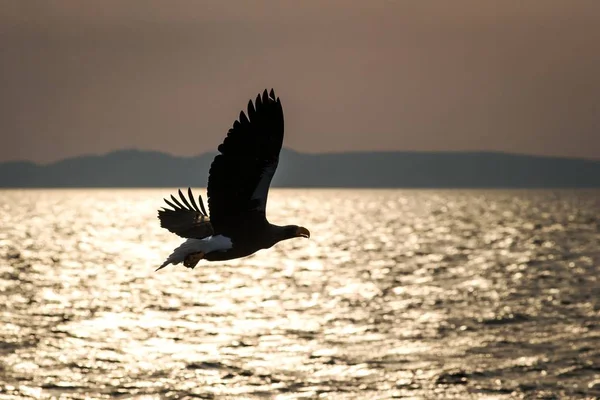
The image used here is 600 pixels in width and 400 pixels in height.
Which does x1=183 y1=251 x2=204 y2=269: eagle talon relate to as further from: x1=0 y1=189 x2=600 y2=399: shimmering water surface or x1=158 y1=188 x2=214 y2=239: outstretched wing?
x1=0 y1=189 x2=600 y2=399: shimmering water surface

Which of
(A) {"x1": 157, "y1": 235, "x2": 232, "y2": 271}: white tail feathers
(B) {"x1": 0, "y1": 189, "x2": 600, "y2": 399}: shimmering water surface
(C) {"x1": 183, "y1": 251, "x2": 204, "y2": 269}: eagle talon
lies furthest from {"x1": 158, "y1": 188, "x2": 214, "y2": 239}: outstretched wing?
(B) {"x1": 0, "y1": 189, "x2": 600, "y2": 399}: shimmering water surface

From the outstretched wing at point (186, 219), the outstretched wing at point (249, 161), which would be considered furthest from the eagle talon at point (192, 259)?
the outstretched wing at point (186, 219)

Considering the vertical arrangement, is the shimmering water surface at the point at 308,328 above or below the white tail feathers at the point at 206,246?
below

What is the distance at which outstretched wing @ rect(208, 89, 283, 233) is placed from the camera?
15578mm

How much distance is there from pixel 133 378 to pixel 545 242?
11240 centimetres

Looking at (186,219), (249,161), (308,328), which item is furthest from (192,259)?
(308,328)

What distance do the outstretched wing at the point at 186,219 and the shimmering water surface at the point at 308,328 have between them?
27597mm

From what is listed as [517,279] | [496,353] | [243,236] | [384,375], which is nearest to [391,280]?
[517,279]

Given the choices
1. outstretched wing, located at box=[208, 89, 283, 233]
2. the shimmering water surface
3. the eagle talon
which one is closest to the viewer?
outstretched wing, located at box=[208, 89, 283, 233]

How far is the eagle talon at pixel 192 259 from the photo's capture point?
629 inches

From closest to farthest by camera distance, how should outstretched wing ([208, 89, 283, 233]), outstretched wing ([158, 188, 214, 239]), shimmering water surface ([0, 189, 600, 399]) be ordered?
outstretched wing ([208, 89, 283, 233]) → outstretched wing ([158, 188, 214, 239]) → shimmering water surface ([0, 189, 600, 399])

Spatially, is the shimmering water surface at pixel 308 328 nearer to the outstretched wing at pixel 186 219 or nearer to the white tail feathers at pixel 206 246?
the outstretched wing at pixel 186 219

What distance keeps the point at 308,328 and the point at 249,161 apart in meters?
51.4

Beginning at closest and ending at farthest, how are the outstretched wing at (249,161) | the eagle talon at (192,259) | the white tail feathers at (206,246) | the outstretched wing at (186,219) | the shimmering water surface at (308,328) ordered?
1. the outstretched wing at (249,161)
2. the eagle talon at (192,259)
3. the white tail feathers at (206,246)
4. the outstretched wing at (186,219)
5. the shimmering water surface at (308,328)
